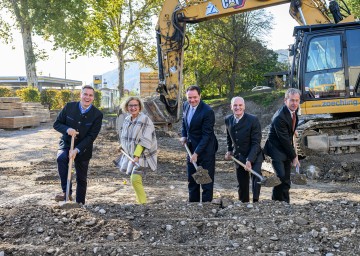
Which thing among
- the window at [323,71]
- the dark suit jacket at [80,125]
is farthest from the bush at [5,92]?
the dark suit jacket at [80,125]

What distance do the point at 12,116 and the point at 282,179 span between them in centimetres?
1644

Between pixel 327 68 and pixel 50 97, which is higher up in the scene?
pixel 327 68

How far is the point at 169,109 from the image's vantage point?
12289mm

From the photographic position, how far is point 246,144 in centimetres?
599

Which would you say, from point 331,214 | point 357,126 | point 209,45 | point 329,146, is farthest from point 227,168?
point 209,45

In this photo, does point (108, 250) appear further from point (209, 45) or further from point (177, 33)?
point (209, 45)

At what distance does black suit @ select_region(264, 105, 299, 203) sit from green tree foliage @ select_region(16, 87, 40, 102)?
21491 millimetres

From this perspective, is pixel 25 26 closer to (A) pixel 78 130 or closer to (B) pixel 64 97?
(B) pixel 64 97

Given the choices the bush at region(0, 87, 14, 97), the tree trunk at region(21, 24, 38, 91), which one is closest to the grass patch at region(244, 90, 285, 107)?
the tree trunk at region(21, 24, 38, 91)

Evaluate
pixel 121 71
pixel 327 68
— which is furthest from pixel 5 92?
pixel 327 68

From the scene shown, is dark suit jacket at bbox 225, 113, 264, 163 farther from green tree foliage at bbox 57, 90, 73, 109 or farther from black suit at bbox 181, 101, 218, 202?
green tree foliage at bbox 57, 90, 73, 109

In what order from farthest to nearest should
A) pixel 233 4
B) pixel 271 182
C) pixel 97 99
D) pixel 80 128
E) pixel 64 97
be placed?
pixel 97 99 < pixel 64 97 < pixel 233 4 < pixel 80 128 < pixel 271 182

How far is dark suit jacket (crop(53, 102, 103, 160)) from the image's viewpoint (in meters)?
6.02

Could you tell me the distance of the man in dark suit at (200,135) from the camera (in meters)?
5.96
